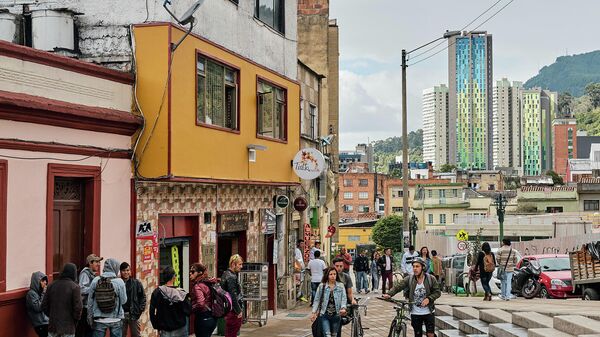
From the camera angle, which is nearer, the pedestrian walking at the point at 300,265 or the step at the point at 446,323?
the step at the point at 446,323

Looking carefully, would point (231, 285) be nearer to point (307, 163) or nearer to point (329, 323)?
point (329, 323)

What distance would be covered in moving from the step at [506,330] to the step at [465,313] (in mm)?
2188

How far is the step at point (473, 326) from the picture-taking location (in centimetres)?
1401

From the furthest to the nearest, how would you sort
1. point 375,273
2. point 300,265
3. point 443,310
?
1. point 375,273
2. point 300,265
3. point 443,310

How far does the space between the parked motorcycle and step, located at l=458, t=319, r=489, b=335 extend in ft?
24.9

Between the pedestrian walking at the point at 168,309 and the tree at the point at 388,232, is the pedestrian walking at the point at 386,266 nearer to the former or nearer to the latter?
the pedestrian walking at the point at 168,309

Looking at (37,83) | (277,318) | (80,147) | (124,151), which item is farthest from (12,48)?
(277,318)

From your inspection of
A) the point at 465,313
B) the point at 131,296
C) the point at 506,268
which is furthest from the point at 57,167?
the point at 506,268

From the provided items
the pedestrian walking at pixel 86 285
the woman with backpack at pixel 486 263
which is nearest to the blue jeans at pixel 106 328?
the pedestrian walking at pixel 86 285

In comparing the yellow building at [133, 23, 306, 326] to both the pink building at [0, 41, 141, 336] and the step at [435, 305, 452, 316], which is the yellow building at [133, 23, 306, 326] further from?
the step at [435, 305, 452, 316]

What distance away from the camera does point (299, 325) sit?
63.6 feet

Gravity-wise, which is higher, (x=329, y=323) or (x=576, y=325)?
(x=576, y=325)

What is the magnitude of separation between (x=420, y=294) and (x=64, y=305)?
17.4 ft

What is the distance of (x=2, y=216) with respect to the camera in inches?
465
